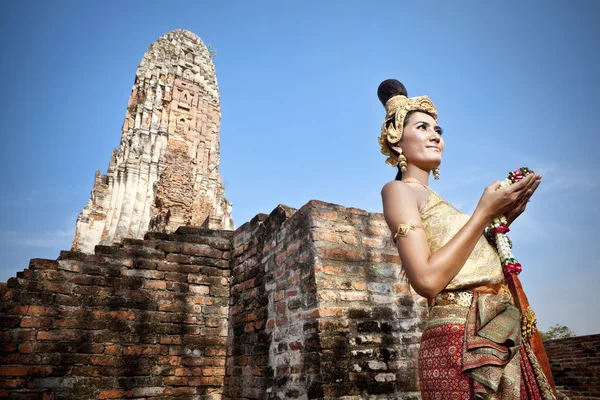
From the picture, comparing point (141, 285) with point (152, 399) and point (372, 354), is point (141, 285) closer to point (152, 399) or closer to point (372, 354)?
point (152, 399)

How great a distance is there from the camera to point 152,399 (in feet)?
12.8

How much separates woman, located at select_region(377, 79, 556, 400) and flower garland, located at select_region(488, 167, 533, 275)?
3 centimetres

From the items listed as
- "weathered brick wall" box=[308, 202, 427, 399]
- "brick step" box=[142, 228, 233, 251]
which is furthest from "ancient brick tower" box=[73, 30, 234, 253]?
"weathered brick wall" box=[308, 202, 427, 399]

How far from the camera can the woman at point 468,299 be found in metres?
1.40

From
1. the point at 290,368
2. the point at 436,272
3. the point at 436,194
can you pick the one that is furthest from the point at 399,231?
the point at 290,368

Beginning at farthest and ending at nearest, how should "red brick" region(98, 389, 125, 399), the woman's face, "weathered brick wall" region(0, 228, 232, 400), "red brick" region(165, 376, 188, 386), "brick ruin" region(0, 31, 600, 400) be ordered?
"red brick" region(165, 376, 188, 386) < "red brick" region(98, 389, 125, 399) < "weathered brick wall" region(0, 228, 232, 400) < "brick ruin" region(0, 31, 600, 400) < the woman's face

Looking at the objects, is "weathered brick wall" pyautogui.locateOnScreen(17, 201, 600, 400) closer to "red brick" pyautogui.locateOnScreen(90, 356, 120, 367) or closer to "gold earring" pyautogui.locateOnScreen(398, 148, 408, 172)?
"red brick" pyautogui.locateOnScreen(90, 356, 120, 367)

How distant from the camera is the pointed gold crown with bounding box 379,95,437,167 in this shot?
2.04 m

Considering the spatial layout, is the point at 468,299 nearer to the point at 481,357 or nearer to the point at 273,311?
the point at 481,357

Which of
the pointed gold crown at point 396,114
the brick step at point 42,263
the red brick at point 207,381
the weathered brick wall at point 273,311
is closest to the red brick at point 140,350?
the red brick at point 207,381

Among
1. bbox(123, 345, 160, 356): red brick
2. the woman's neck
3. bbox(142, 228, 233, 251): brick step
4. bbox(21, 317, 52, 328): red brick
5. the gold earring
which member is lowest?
bbox(123, 345, 160, 356): red brick

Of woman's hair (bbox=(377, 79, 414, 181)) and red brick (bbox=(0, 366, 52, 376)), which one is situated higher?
woman's hair (bbox=(377, 79, 414, 181))

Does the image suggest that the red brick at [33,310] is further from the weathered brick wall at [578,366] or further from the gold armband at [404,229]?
the weathered brick wall at [578,366]

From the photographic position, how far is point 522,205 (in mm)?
1699
